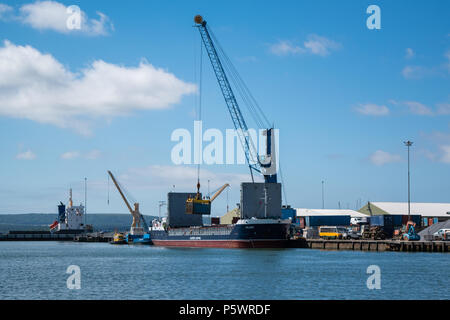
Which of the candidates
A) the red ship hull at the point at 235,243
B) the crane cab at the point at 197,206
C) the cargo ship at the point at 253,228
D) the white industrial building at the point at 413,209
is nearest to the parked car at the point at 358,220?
the white industrial building at the point at 413,209

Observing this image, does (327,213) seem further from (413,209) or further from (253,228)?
(253,228)

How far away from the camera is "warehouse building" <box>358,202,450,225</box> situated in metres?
161

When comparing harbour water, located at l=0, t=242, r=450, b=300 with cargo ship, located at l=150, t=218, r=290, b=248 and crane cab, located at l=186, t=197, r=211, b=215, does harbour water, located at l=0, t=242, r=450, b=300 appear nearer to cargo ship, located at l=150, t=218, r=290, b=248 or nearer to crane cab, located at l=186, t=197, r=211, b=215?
cargo ship, located at l=150, t=218, r=290, b=248

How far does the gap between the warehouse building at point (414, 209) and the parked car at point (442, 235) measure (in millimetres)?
49373

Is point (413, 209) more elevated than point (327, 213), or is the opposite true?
point (413, 209)

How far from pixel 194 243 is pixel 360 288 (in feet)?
229

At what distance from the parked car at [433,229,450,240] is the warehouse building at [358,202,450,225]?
49.4 meters

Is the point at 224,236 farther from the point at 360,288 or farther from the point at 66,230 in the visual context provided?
the point at 66,230

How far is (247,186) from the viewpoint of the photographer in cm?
10412

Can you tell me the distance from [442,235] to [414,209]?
206 ft

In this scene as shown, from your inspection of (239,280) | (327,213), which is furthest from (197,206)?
(239,280)

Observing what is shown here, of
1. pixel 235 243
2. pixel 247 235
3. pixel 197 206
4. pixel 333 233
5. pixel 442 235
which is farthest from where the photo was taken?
pixel 333 233

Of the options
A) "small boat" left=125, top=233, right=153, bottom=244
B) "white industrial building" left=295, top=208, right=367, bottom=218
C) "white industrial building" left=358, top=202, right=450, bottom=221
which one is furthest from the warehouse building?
"small boat" left=125, top=233, right=153, bottom=244

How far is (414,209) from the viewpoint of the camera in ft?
544
